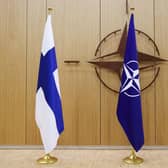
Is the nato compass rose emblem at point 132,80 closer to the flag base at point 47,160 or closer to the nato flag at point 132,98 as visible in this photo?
the nato flag at point 132,98

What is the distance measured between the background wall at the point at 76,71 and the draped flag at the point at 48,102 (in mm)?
Answer: 588

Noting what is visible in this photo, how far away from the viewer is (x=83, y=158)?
3066 millimetres

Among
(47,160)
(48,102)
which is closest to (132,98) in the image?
(48,102)

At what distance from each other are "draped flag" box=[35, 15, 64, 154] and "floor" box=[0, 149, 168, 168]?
30 cm

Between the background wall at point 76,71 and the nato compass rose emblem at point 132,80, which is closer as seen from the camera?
the nato compass rose emblem at point 132,80

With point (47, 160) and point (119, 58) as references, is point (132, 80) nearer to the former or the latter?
point (119, 58)

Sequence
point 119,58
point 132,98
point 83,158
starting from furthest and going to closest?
point 119,58, point 83,158, point 132,98

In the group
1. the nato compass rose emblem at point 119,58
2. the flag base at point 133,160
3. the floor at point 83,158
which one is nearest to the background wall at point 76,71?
the nato compass rose emblem at point 119,58

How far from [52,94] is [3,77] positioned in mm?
1045

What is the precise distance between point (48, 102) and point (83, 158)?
0.85m

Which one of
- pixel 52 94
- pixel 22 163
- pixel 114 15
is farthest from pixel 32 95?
pixel 114 15

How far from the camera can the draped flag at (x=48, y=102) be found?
2.81 metres

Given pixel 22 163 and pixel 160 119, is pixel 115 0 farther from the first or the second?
pixel 22 163

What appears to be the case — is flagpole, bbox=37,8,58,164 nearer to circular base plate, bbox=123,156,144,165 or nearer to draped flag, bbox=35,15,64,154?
draped flag, bbox=35,15,64,154
